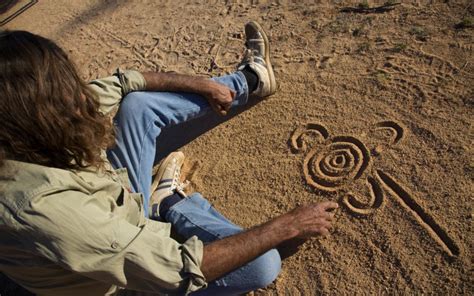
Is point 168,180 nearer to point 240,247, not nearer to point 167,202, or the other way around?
point 167,202

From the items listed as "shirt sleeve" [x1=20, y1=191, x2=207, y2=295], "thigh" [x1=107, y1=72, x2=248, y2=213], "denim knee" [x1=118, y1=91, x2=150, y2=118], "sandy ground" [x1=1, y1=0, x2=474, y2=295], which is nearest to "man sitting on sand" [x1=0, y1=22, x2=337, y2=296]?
"shirt sleeve" [x1=20, y1=191, x2=207, y2=295]

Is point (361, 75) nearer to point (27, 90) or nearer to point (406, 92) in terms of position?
point (406, 92)

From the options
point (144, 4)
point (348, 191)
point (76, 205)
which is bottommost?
point (348, 191)

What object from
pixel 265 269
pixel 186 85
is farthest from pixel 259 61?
pixel 265 269

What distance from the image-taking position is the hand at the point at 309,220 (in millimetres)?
2066

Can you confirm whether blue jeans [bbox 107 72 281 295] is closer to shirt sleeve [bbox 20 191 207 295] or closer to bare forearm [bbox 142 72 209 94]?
bare forearm [bbox 142 72 209 94]

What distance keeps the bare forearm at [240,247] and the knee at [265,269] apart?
5.7 inches

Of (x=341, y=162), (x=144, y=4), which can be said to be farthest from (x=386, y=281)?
(x=144, y=4)

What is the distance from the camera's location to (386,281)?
2125mm

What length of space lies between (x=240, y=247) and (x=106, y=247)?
569 millimetres

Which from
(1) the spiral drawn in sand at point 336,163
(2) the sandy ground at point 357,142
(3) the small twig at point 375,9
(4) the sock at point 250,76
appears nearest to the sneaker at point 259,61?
(4) the sock at point 250,76

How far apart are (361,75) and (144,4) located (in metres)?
2.82

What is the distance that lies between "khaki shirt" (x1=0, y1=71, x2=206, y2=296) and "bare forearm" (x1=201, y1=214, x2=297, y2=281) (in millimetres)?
68

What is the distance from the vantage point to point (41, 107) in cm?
151
